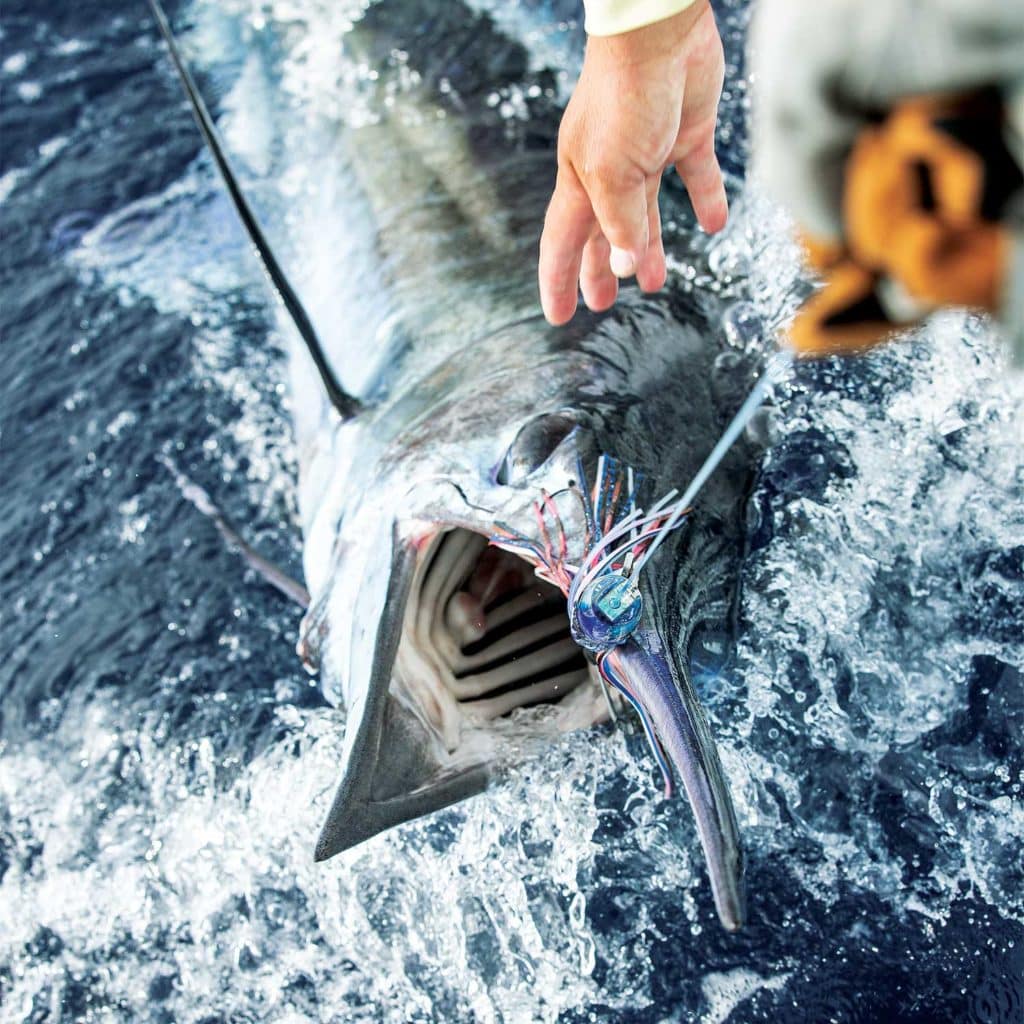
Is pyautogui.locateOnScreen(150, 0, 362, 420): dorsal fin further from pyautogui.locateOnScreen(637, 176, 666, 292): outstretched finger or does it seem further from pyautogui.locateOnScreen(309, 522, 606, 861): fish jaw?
pyautogui.locateOnScreen(637, 176, 666, 292): outstretched finger

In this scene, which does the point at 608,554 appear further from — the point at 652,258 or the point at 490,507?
the point at 652,258

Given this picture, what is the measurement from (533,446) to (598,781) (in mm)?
664

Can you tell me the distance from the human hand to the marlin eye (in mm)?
186

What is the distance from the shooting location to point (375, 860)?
1998 mm

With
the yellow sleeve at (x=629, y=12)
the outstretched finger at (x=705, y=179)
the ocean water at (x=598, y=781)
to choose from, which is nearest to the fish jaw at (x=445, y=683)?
the ocean water at (x=598, y=781)

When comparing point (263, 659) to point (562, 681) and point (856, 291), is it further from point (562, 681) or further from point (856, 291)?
point (856, 291)

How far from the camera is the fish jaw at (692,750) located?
1.19 meters

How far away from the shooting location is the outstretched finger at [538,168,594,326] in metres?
1.39

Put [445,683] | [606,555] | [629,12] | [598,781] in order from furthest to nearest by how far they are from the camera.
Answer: [598,781]
[445,683]
[606,555]
[629,12]

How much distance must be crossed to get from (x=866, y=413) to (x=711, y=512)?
674mm

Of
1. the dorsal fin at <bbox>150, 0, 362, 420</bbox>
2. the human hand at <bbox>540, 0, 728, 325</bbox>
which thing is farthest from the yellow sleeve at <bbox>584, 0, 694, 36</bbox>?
the dorsal fin at <bbox>150, 0, 362, 420</bbox>

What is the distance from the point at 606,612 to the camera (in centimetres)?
131

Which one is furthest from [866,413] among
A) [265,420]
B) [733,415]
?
[265,420]

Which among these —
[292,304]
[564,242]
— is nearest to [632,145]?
[564,242]
